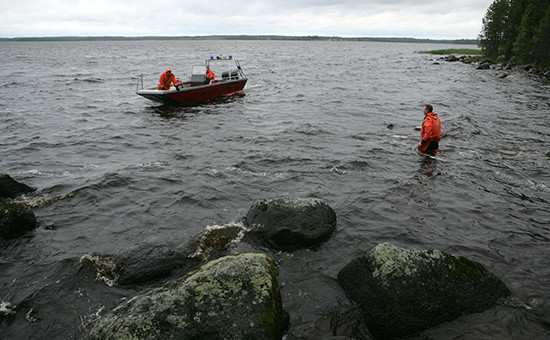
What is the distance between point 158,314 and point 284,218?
125 inches

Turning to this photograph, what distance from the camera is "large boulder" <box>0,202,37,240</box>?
6199 mm

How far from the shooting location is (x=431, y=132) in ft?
36.0

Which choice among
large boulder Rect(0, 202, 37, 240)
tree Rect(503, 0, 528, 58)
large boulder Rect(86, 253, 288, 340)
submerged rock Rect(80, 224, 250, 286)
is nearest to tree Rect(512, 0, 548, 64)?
tree Rect(503, 0, 528, 58)

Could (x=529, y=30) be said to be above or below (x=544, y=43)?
above

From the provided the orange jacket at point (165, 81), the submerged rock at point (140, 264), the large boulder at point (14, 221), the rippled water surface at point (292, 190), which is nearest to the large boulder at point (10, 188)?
the rippled water surface at point (292, 190)

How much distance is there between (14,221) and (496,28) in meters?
71.9

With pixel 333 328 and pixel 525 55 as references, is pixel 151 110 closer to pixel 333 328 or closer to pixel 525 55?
pixel 333 328

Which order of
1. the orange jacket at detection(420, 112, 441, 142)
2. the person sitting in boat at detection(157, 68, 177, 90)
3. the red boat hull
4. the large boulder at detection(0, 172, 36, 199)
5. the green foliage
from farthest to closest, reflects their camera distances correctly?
1. the green foliage
2. the person sitting in boat at detection(157, 68, 177, 90)
3. the red boat hull
4. the orange jacket at detection(420, 112, 441, 142)
5. the large boulder at detection(0, 172, 36, 199)

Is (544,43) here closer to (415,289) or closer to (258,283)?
(415,289)

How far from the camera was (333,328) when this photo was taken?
4.36 metres

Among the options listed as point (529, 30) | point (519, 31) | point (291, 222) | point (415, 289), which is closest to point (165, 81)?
point (291, 222)

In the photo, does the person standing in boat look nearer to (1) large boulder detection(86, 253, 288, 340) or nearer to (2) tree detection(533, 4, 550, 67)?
(1) large boulder detection(86, 253, 288, 340)

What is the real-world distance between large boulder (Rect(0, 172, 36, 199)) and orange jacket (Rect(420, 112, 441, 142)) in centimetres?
1173

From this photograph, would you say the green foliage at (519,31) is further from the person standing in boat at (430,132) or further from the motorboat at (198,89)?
the person standing in boat at (430,132)
